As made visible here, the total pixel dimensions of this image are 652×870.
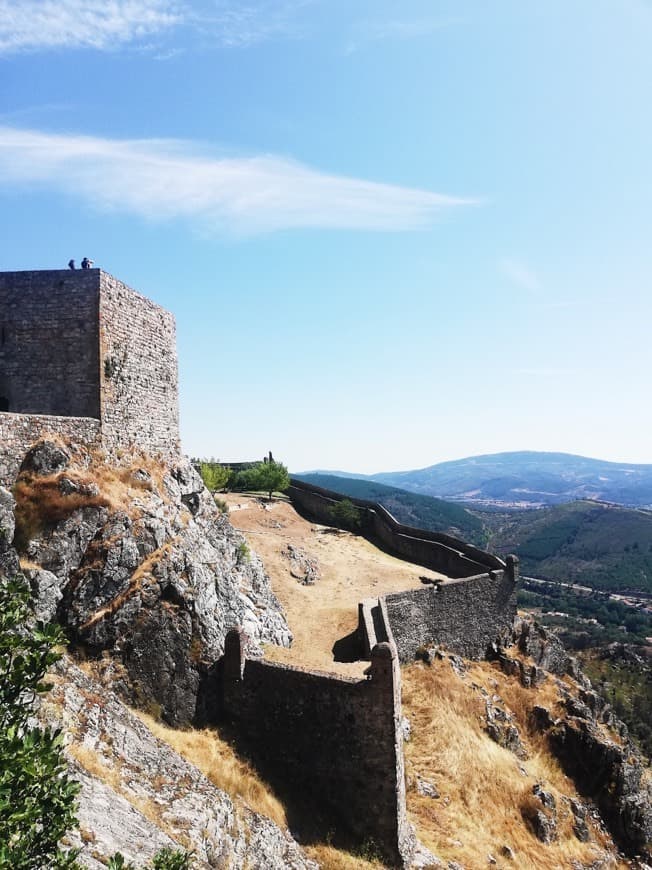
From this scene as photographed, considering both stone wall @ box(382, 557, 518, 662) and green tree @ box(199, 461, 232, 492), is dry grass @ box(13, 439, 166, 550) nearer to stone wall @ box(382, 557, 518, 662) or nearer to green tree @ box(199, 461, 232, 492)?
stone wall @ box(382, 557, 518, 662)

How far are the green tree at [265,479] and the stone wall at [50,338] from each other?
3087 cm

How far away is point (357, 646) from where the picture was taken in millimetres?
22562

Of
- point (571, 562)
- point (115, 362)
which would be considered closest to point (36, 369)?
point (115, 362)

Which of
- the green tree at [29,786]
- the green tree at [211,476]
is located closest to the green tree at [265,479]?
the green tree at [211,476]

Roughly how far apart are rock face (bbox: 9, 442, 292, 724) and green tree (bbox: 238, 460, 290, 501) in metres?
31.1

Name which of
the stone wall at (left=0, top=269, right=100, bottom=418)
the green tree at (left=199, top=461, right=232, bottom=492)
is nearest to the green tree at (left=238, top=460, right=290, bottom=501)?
the green tree at (left=199, top=461, right=232, bottom=492)

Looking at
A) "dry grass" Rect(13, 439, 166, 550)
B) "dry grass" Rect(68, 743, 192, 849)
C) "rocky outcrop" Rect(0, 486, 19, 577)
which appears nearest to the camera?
"dry grass" Rect(68, 743, 192, 849)

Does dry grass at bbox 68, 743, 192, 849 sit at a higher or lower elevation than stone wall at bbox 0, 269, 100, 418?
lower

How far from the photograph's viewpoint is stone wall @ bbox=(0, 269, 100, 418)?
64.2 feet

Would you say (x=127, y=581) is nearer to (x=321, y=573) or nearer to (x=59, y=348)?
(x=59, y=348)

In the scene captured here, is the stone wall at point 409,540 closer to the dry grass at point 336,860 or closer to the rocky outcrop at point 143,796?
the dry grass at point 336,860

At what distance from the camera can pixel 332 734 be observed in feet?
54.4

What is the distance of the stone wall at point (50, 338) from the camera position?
19.6 meters

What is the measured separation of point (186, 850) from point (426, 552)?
29249 mm
